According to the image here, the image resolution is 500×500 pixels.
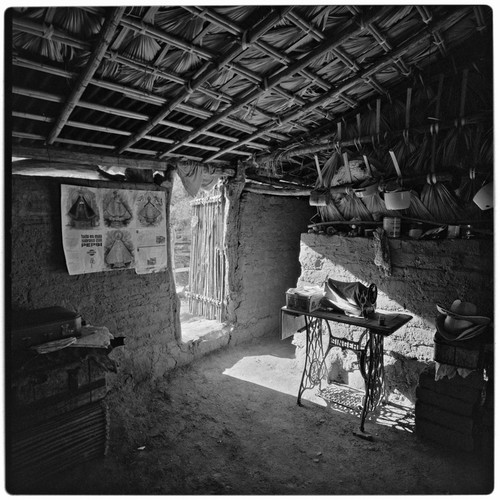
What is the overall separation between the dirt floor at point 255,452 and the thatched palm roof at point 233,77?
10.3 feet

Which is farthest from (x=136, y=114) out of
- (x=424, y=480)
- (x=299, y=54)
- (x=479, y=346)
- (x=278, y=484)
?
(x=424, y=480)

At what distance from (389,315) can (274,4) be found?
3402 millimetres

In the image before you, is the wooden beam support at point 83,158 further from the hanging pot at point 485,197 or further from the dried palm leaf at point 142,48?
the hanging pot at point 485,197

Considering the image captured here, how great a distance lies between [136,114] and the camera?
3486 mm

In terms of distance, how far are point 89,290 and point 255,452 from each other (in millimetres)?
2710

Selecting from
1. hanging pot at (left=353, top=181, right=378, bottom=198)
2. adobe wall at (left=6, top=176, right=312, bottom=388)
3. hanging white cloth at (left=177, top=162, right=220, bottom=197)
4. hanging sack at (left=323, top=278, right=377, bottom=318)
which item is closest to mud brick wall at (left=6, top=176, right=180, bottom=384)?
adobe wall at (left=6, top=176, right=312, bottom=388)

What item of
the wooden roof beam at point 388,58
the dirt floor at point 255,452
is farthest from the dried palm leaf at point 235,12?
the dirt floor at point 255,452

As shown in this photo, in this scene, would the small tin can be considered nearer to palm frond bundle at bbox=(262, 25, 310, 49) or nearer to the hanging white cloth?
palm frond bundle at bbox=(262, 25, 310, 49)

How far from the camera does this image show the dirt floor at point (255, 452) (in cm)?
299

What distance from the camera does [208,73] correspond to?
294 centimetres

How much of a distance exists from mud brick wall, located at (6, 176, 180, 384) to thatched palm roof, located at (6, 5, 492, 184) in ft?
1.93

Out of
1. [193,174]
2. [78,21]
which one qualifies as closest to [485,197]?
[193,174]

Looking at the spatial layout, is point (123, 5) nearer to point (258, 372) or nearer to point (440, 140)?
point (440, 140)

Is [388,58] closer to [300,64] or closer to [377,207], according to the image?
[300,64]
